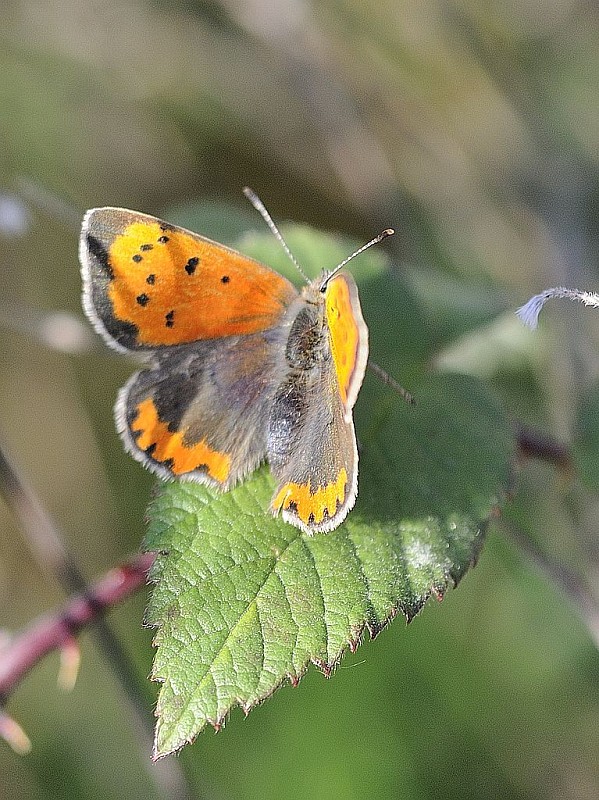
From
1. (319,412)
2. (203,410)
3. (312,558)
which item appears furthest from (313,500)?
(203,410)

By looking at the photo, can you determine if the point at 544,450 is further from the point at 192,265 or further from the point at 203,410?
the point at 192,265

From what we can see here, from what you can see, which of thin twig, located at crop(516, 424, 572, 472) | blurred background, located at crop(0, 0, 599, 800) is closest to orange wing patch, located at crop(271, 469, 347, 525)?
thin twig, located at crop(516, 424, 572, 472)

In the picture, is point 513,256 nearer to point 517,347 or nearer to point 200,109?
point 517,347

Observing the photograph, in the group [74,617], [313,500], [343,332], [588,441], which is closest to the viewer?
[343,332]

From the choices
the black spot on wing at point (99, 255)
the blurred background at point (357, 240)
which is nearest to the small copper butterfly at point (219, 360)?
the black spot on wing at point (99, 255)

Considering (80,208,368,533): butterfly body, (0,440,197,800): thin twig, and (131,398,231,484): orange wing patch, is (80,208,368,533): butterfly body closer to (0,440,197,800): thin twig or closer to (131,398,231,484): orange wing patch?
(131,398,231,484): orange wing patch

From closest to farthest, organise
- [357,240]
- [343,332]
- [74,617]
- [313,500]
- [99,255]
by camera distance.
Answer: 1. [343,332]
2. [313,500]
3. [99,255]
4. [74,617]
5. [357,240]

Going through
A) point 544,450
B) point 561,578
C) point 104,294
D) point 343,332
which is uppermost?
point 104,294
